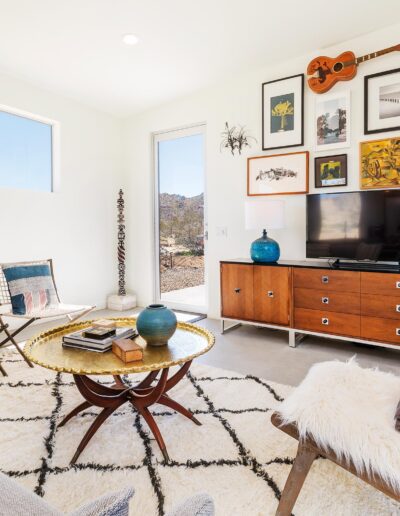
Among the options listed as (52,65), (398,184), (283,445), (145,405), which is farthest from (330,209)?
(52,65)

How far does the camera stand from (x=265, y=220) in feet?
10.6

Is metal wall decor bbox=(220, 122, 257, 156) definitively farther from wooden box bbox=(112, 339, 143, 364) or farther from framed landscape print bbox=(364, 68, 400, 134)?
wooden box bbox=(112, 339, 143, 364)

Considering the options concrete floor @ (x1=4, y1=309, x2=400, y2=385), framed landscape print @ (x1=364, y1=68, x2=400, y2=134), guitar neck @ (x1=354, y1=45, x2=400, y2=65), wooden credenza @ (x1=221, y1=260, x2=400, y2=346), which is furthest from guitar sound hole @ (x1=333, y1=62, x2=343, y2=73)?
concrete floor @ (x1=4, y1=309, x2=400, y2=385)

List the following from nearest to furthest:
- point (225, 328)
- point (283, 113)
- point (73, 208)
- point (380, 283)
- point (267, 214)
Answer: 1. point (380, 283)
2. point (267, 214)
3. point (283, 113)
4. point (225, 328)
5. point (73, 208)

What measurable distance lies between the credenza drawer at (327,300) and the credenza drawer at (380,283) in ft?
0.35

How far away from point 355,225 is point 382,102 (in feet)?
3.60

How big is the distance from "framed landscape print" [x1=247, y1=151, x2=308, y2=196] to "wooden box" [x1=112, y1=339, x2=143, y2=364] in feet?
8.25

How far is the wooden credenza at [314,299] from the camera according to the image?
2.74 meters

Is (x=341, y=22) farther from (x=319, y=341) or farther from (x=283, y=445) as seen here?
(x=283, y=445)

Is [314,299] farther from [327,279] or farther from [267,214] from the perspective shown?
[267,214]

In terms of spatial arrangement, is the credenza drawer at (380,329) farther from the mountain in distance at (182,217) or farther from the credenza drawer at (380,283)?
the mountain in distance at (182,217)

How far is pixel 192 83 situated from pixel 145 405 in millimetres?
3518

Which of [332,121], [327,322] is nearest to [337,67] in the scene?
[332,121]

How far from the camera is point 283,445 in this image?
5.51 feet
